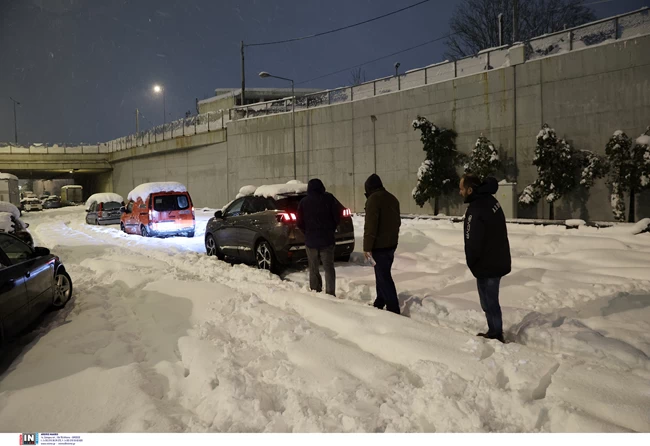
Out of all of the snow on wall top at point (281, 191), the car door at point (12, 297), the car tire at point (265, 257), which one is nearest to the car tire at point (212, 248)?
the car tire at point (265, 257)

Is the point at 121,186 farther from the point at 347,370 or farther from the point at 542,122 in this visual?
the point at 347,370

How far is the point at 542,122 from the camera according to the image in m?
17.6

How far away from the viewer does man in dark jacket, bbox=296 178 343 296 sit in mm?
6965

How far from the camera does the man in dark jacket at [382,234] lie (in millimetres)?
6000

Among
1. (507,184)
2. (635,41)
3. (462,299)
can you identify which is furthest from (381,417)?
(635,41)

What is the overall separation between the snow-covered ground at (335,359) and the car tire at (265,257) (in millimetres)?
1018

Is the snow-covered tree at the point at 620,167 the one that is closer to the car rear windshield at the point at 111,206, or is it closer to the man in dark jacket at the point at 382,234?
the man in dark jacket at the point at 382,234

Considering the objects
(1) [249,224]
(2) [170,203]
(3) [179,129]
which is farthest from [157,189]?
(3) [179,129]

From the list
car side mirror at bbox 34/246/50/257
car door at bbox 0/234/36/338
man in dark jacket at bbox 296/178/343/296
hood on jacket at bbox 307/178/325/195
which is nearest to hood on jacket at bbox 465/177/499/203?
man in dark jacket at bbox 296/178/343/296

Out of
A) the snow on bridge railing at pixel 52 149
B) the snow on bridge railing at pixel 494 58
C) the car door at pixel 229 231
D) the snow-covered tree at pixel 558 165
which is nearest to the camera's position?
the car door at pixel 229 231

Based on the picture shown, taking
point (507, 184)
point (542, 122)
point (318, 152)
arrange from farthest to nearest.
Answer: point (318, 152), point (542, 122), point (507, 184)

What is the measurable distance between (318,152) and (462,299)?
70.3 feet

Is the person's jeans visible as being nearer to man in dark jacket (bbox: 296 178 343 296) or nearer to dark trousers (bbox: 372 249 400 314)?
man in dark jacket (bbox: 296 178 343 296)

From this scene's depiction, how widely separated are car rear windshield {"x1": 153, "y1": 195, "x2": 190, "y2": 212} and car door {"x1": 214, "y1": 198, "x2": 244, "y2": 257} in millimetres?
6500
